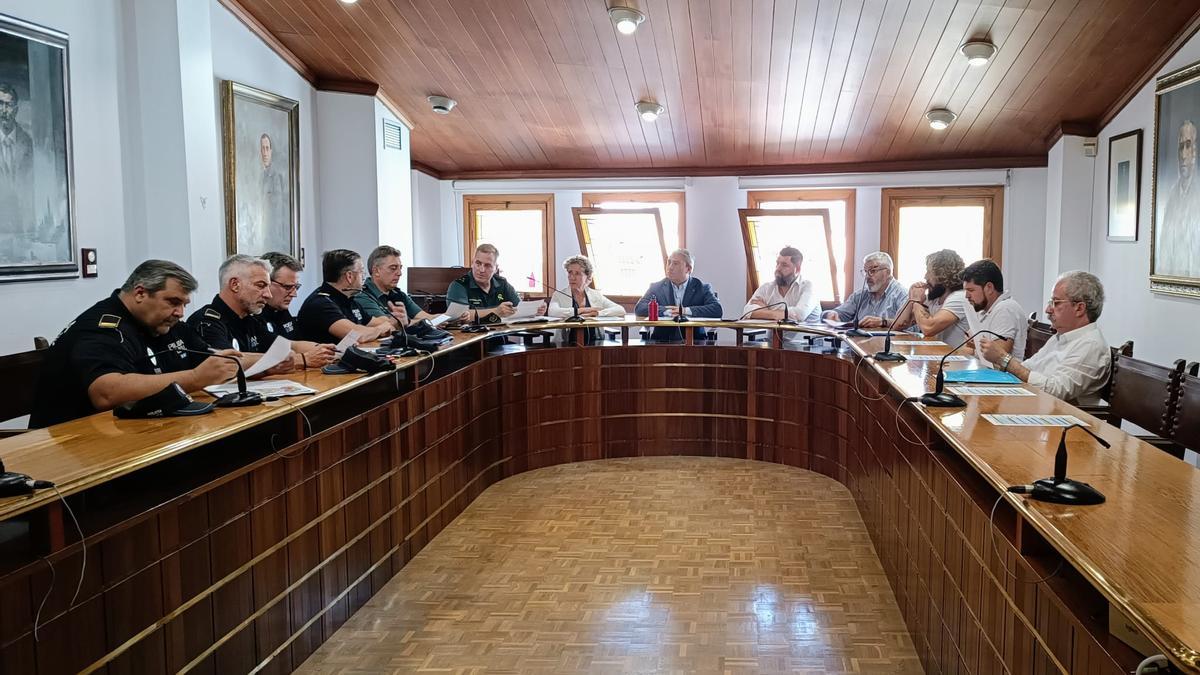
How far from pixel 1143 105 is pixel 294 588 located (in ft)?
20.4

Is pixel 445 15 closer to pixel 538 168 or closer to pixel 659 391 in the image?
pixel 659 391

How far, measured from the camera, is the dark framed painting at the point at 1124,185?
6.04 meters

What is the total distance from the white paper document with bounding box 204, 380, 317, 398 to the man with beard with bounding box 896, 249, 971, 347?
3.35 m

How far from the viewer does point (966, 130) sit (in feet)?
24.6

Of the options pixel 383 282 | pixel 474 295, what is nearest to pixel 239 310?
pixel 383 282

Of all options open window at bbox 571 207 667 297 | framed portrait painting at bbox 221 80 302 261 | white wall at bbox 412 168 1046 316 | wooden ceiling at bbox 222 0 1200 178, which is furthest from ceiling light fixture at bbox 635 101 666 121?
framed portrait painting at bbox 221 80 302 261

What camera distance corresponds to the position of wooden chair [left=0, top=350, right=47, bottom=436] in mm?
3311

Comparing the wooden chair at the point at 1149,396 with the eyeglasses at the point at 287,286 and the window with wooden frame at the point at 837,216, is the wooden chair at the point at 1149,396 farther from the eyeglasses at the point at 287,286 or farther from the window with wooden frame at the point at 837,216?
the window with wooden frame at the point at 837,216

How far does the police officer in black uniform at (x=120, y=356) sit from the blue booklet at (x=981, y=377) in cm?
254

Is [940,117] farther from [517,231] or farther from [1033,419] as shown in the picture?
[1033,419]

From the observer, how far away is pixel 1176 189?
5.21 m

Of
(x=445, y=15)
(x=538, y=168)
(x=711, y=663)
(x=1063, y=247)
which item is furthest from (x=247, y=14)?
(x=1063, y=247)

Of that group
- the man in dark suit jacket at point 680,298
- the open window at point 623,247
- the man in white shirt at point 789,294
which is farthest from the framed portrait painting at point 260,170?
the open window at point 623,247

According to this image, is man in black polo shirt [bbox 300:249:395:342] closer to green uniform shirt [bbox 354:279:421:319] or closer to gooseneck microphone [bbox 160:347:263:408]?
green uniform shirt [bbox 354:279:421:319]
